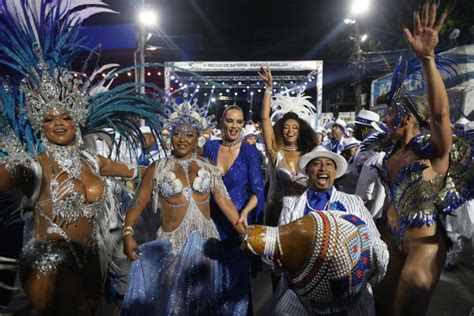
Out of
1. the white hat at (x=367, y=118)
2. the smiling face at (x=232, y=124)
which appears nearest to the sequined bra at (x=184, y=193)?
the smiling face at (x=232, y=124)

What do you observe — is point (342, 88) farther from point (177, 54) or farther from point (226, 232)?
point (226, 232)

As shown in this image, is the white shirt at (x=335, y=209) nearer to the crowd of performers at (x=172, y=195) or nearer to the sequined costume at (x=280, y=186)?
the crowd of performers at (x=172, y=195)

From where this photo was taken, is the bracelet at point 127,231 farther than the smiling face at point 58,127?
Yes

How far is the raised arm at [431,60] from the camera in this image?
2.20 m

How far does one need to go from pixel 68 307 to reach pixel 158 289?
2.21 feet

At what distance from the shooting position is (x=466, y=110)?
21.8 feet

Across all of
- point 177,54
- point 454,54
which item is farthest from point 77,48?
point 177,54

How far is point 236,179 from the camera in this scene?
3867 mm

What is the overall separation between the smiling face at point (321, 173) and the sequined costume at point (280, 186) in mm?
1108

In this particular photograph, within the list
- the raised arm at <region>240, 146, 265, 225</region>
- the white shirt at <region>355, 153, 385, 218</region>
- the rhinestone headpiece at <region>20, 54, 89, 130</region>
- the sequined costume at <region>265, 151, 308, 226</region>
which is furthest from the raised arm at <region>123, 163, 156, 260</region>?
the white shirt at <region>355, 153, 385, 218</region>

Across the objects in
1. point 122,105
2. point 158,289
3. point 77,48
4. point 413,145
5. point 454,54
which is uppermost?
point 454,54

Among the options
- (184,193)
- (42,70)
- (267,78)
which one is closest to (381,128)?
(267,78)

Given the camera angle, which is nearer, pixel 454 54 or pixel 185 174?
pixel 185 174

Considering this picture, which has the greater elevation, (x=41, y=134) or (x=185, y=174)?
(x=41, y=134)
